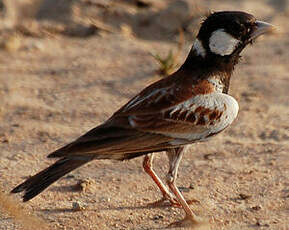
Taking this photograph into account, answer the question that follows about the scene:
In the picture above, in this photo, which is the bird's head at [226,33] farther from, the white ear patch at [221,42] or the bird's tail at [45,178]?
the bird's tail at [45,178]

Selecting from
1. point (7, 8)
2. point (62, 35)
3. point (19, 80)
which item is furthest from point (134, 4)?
point (19, 80)

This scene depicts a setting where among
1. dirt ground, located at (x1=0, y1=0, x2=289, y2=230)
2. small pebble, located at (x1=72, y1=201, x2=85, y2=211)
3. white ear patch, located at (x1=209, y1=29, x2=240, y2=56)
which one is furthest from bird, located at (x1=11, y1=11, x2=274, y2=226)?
small pebble, located at (x1=72, y1=201, x2=85, y2=211)

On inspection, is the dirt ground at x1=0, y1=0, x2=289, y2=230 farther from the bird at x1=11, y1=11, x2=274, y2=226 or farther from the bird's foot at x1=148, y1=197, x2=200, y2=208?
the bird at x1=11, y1=11, x2=274, y2=226

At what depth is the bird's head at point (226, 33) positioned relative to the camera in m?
4.68

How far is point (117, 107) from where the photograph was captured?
259 inches

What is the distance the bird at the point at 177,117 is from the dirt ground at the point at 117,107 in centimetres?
34

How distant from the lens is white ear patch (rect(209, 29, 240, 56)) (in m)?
4.68

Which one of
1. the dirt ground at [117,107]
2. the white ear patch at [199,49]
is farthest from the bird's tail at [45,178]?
the white ear patch at [199,49]

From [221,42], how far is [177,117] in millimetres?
677

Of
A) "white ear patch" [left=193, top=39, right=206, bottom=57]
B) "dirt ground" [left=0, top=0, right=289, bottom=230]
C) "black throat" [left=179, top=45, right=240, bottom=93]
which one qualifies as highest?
"white ear patch" [left=193, top=39, right=206, bottom=57]

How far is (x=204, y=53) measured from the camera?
4758 mm

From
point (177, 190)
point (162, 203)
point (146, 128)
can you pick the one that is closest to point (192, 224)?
point (177, 190)

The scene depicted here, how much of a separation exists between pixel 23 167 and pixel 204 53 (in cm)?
180

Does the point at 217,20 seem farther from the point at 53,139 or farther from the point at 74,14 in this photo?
the point at 74,14
